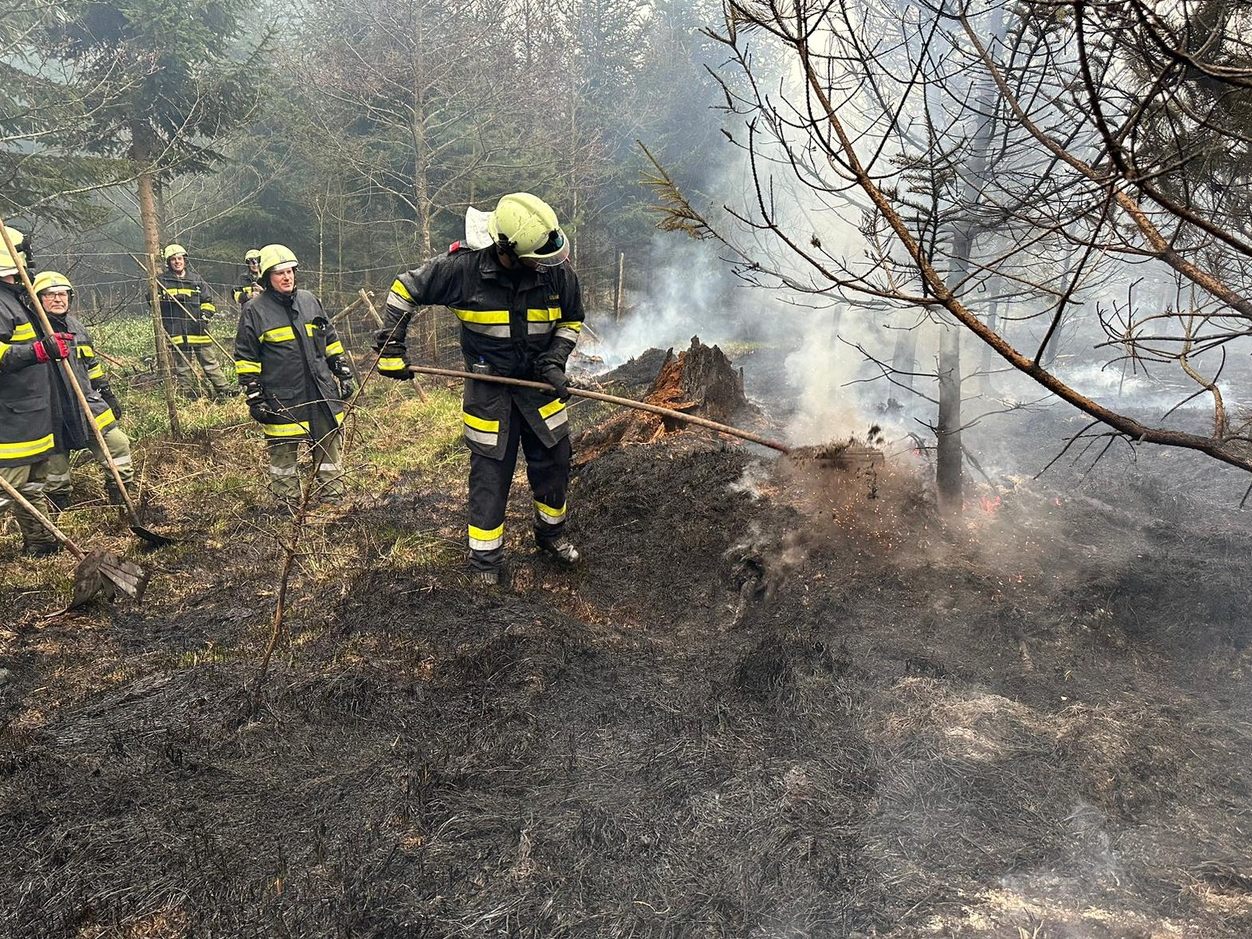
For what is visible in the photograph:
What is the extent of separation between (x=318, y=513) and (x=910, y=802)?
4.87 metres

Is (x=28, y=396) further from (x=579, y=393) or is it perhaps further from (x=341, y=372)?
(x=579, y=393)

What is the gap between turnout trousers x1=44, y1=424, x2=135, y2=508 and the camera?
204 inches

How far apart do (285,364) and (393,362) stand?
1.91 m

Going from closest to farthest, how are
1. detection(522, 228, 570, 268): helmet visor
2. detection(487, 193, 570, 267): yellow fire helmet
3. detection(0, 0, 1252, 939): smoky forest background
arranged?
detection(0, 0, 1252, 939): smoky forest background, detection(487, 193, 570, 267): yellow fire helmet, detection(522, 228, 570, 268): helmet visor

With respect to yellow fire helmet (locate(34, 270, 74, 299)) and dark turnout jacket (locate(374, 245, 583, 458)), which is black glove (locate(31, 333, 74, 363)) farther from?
dark turnout jacket (locate(374, 245, 583, 458))

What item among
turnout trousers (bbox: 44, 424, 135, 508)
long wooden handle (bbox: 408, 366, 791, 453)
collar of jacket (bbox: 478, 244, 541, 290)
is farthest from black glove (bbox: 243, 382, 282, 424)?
collar of jacket (bbox: 478, 244, 541, 290)

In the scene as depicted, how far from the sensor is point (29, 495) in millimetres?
5008

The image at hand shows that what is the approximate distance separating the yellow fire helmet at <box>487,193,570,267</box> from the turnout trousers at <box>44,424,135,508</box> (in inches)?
133

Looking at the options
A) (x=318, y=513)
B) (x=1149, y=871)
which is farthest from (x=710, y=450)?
(x=1149, y=871)

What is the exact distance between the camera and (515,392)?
432cm

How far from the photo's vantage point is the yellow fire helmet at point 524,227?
3826 millimetres

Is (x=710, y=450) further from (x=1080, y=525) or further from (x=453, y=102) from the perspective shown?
(x=453, y=102)

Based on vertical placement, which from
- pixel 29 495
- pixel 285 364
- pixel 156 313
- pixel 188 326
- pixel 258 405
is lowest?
pixel 29 495

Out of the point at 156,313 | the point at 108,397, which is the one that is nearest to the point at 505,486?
the point at 108,397
